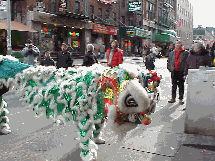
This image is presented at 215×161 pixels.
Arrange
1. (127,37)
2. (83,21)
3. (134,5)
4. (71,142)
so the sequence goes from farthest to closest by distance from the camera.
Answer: (127,37) → (134,5) → (83,21) → (71,142)

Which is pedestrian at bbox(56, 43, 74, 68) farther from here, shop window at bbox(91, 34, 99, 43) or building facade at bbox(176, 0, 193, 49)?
building facade at bbox(176, 0, 193, 49)

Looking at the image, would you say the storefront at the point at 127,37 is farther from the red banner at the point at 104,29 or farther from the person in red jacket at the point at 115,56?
the person in red jacket at the point at 115,56

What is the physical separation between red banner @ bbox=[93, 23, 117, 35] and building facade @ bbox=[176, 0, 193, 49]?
32.1 m

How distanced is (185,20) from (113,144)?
68.4 metres

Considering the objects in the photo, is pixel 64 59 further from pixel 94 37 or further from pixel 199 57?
pixel 94 37

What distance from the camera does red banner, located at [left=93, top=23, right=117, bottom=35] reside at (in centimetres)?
2728

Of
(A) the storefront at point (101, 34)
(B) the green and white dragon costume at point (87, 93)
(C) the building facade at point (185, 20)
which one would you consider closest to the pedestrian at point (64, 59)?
(B) the green and white dragon costume at point (87, 93)

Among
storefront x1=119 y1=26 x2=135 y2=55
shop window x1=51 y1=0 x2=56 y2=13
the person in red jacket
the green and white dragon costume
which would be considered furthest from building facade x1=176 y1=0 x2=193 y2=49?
the green and white dragon costume

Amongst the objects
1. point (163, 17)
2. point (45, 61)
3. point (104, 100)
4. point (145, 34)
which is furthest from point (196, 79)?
point (163, 17)

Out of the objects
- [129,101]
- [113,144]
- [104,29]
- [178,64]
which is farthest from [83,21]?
[129,101]

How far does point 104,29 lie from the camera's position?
1126 inches

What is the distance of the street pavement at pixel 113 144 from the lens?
134 inches

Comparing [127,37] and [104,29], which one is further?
[127,37]

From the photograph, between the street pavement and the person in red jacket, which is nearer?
the street pavement
